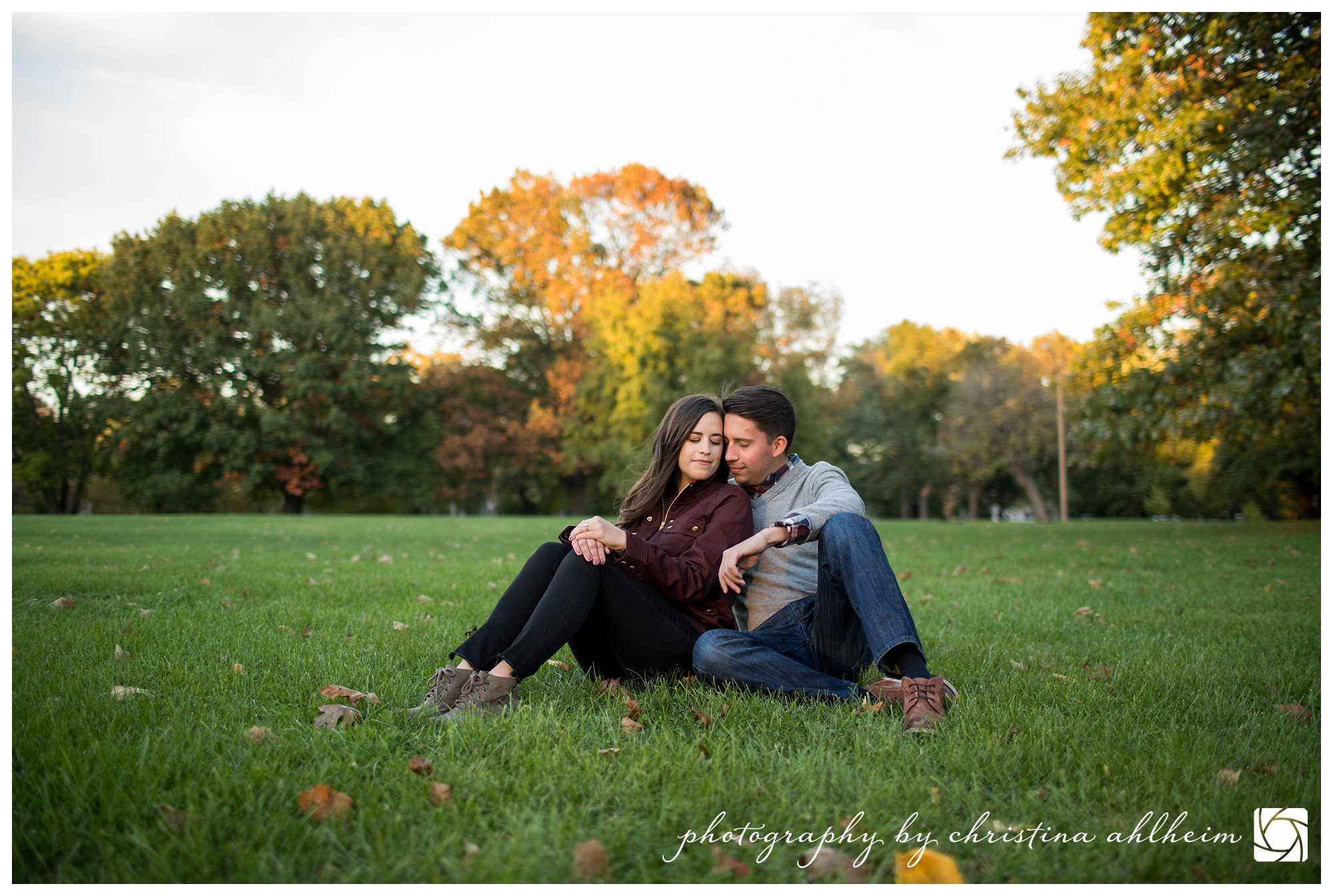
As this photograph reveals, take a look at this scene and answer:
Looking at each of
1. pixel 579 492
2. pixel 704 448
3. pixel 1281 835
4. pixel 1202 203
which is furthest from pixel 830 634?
pixel 579 492

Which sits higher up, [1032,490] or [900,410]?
[900,410]

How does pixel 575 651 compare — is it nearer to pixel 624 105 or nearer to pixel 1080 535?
pixel 624 105

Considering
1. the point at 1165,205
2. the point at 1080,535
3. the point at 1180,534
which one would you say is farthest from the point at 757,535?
the point at 1180,534

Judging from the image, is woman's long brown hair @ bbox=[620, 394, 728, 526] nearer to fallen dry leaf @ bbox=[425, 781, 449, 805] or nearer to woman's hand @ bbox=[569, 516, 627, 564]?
woman's hand @ bbox=[569, 516, 627, 564]

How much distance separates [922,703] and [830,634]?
506 millimetres

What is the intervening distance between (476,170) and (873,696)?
28.8m

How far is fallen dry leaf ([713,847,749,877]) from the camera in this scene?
1.89 metres

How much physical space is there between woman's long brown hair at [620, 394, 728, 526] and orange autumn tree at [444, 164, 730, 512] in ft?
77.0

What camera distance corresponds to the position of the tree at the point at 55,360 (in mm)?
25562

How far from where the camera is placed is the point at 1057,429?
30.5 meters

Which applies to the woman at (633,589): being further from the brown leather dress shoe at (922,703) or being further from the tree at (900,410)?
the tree at (900,410)

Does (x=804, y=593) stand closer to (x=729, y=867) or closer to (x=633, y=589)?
(x=633, y=589)

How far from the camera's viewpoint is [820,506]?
10.7 feet

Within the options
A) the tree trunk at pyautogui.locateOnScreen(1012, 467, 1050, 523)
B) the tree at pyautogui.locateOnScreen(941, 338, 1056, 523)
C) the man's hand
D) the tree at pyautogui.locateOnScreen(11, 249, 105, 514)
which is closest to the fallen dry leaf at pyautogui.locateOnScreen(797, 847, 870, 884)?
the man's hand
